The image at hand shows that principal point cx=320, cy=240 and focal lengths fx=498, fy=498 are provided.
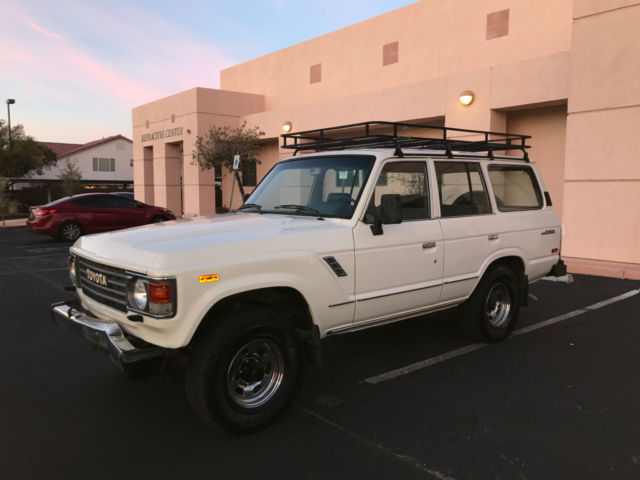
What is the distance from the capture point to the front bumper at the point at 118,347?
313 cm

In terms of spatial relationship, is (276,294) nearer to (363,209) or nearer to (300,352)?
(300,352)

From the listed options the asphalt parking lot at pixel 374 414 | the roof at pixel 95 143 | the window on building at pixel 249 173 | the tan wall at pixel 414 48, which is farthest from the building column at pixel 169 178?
the roof at pixel 95 143

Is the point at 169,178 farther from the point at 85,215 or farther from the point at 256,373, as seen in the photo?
the point at 256,373

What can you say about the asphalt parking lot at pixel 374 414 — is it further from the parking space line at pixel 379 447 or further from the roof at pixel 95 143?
the roof at pixel 95 143

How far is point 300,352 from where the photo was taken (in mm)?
3770

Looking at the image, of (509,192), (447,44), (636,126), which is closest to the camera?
(509,192)

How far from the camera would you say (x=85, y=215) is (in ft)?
48.6

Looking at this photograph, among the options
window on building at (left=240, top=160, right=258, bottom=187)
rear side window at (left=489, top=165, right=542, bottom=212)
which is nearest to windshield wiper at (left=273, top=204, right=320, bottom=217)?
rear side window at (left=489, top=165, right=542, bottom=212)

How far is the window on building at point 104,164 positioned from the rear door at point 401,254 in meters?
54.8

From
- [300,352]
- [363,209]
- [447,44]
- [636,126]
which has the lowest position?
[300,352]

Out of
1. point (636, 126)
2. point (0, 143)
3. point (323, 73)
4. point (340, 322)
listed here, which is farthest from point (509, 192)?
point (0, 143)

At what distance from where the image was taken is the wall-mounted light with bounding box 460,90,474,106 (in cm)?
1292

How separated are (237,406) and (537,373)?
283 cm

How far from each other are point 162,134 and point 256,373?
2376cm
